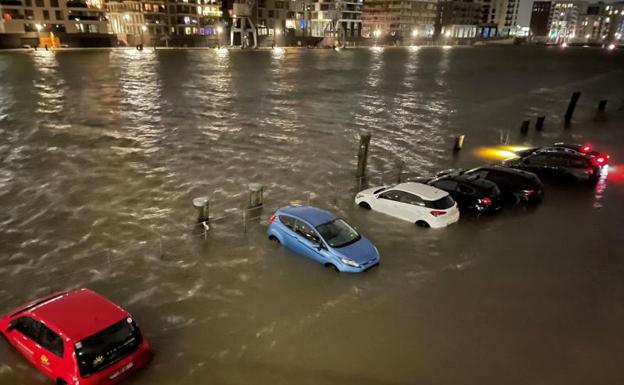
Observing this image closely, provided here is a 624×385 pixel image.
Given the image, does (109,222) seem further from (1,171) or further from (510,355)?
(510,355)

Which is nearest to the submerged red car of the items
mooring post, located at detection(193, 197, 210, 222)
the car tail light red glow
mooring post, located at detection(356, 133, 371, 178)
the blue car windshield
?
the blue car windshield

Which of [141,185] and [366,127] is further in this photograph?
[366,127]

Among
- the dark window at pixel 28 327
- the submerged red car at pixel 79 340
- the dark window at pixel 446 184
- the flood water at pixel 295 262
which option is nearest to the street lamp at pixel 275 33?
the flood water at pixel 295 262

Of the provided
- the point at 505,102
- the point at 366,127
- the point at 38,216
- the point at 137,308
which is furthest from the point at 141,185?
the point at 505,102

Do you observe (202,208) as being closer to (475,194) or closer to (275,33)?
(475,194)

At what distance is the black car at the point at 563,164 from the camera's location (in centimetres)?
2386

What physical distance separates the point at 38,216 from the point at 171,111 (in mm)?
24069

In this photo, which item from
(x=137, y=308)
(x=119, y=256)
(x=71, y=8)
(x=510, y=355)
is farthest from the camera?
(x=71, y=8)

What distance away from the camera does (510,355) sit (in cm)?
1129

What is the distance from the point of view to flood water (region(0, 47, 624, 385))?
1108cm

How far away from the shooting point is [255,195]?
19.4 m

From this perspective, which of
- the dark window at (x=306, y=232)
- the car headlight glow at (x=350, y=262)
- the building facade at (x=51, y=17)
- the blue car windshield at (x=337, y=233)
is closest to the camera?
the car headlight glow at (x=350, y=262)

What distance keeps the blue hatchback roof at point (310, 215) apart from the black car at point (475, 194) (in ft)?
21.5

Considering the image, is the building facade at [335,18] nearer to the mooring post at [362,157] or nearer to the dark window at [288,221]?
the mooring post at [362,157]
